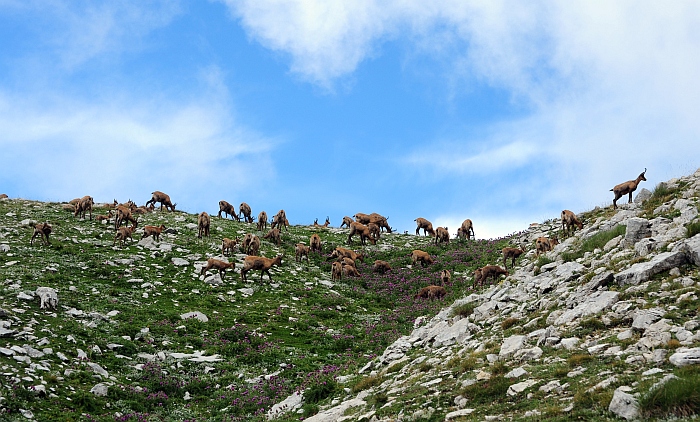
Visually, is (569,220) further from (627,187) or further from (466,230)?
(466,230)

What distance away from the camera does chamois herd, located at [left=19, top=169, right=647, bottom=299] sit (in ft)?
93.8

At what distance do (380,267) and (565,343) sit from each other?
22422 millimetres

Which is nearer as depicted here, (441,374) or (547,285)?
(441,374)

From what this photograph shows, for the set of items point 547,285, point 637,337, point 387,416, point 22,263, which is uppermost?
point 22,263

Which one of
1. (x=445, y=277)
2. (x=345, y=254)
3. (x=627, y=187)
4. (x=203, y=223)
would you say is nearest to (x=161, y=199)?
(x=203, y=223)

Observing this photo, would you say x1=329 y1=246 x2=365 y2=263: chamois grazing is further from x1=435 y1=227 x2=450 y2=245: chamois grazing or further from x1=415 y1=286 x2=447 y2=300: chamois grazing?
x1=415 y1=286 x2=447 y2=300: chamois grazing

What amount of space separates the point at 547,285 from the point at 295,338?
10657 mm

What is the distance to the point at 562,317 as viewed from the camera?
13281 mm

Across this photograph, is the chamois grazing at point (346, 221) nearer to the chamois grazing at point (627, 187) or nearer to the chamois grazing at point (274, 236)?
the chamois grazing at point (274, 236)

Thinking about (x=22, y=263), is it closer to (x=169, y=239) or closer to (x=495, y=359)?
(x=169, y=239)

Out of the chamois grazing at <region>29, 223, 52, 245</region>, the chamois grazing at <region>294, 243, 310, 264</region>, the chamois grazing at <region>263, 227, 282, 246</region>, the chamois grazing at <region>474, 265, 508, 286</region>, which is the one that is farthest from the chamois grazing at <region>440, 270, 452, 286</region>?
the chamois grazing at <region>29, 223, 52, 245</region>

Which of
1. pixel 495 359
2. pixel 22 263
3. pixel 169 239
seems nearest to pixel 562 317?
pixel 495 359

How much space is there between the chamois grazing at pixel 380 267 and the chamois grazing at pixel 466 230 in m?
9.69

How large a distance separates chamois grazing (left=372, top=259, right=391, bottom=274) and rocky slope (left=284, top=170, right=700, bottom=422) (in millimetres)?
14391
